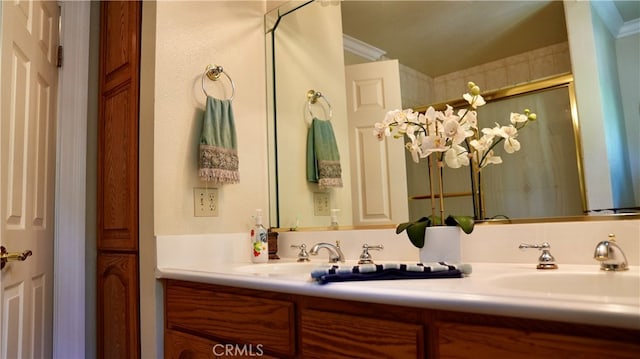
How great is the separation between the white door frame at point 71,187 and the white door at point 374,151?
1.19m

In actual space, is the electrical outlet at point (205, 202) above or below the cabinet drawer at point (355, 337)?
above

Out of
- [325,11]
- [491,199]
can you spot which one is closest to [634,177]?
[491,199]

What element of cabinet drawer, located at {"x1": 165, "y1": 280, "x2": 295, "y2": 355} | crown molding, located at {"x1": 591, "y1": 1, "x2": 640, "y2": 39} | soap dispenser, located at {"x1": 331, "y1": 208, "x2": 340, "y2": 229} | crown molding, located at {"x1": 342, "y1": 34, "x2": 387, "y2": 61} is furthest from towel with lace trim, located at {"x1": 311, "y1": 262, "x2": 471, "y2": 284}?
crown molding, located at {"x1": 342, "y1": 34, "x2": 387, "y2": 61}

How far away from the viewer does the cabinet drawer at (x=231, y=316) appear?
1.01 meters

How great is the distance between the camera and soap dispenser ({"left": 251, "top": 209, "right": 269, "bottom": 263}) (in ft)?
5.28

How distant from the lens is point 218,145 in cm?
158

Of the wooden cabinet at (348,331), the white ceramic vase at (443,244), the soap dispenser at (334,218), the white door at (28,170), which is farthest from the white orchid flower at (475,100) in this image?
the white door at (28,170)

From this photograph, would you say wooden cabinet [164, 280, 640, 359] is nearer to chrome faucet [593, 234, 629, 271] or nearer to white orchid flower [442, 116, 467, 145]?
chrome faucet [593, 234, 629, 271]

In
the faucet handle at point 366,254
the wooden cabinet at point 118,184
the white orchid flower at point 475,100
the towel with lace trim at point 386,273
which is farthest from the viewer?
the wooden cabinet at point 118,184

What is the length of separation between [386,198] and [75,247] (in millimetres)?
1334

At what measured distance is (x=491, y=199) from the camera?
4.37 feet

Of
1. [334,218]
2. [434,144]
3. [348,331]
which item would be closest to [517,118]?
[434,144]

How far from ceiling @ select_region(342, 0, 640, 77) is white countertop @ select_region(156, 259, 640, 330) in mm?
713

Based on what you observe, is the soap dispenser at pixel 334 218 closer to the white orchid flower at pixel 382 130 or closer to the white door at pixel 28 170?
the white orchid flower at pixel 382 130
